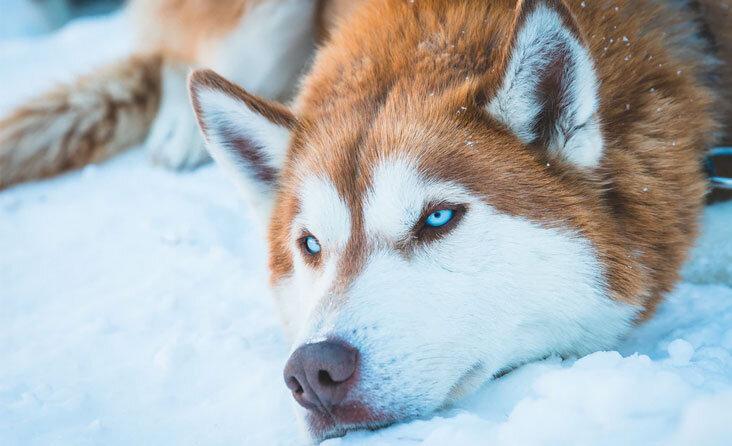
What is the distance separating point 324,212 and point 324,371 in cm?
60

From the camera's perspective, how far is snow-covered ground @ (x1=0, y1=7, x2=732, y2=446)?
1.64 meters

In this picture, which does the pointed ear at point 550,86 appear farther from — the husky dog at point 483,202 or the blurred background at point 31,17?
the blurred background at point 31,17

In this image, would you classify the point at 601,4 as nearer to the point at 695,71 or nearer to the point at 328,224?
the point at 695,71

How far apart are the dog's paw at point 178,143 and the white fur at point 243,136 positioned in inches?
67.8

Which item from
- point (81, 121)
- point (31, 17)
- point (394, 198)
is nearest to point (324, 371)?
point (394, 198)

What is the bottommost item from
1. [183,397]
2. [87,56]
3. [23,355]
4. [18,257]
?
[87,56]

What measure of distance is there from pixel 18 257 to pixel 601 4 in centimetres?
297

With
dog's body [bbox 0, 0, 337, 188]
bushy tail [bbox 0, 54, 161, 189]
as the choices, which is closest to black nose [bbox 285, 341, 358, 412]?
dog's body [bbox 0, 0, 337, 188]

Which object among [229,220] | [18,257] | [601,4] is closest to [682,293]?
[601,4]

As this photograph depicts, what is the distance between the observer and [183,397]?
2449 millimetres

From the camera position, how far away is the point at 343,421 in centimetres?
193

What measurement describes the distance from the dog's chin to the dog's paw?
9.37 feet

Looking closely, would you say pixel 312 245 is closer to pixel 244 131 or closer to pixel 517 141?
pixel 244 131

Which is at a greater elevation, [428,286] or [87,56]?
[428,286]
